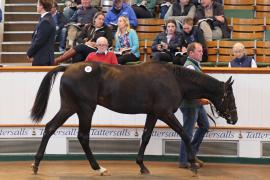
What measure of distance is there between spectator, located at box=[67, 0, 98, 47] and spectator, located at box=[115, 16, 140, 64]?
1.41 m

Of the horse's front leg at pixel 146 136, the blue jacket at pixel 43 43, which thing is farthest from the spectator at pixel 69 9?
the horse's front leg at pixel 146 136

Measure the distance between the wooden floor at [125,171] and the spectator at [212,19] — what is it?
11.7 feet

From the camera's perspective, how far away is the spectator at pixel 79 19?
14.5 meters

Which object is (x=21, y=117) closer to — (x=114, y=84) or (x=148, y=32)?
(x=114, y=84)

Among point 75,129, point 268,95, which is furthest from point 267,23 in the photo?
point 75,129

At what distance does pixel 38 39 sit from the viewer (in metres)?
11.8

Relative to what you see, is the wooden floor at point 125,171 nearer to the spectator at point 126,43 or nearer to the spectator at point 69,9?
the spectator at point 126,43

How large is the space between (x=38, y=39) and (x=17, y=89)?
0.88 m

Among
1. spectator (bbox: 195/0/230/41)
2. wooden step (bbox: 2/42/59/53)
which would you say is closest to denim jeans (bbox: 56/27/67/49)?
wooden step (bbox: 2/42/59/53)

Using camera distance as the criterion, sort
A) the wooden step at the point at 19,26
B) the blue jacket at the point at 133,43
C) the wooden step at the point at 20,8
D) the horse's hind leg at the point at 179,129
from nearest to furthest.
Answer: the horse's hind leg at the point at 179,129 < the blue jacket at the point at 133,43 < the wooden step at the point at 19,26 < the wooden step at the point at 20,8

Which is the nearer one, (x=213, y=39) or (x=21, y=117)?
(x=21, y=117)

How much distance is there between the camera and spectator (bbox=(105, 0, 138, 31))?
1451 centimetres

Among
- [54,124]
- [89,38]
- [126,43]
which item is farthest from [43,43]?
[54,124]

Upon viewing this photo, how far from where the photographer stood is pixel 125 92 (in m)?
10.3
